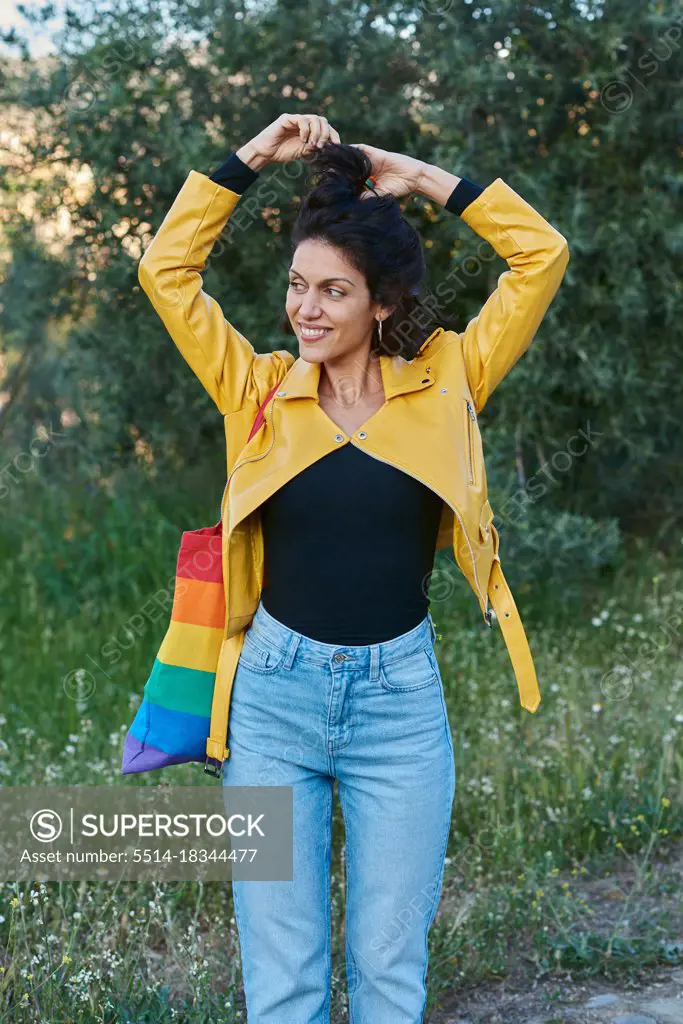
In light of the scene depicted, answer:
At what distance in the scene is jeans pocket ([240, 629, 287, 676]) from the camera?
7.73 feet

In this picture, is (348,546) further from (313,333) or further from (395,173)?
(395,173)

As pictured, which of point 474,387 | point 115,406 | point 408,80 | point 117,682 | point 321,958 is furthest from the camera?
point 115,406

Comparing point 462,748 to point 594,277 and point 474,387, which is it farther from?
point 594,277

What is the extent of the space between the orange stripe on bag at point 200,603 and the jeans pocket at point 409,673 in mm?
459

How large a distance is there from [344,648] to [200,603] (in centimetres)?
42

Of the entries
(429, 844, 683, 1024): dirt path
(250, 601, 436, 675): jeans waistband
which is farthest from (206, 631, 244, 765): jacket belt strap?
(429, 844, 683, 1024): dirt path

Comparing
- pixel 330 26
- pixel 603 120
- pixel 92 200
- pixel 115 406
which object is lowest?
pixel 115 406

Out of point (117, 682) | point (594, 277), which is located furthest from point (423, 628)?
point (594, 277)

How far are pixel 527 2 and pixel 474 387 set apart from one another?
3.88m

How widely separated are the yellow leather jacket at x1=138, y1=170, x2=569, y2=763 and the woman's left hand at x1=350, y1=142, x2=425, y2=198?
0.54 ft

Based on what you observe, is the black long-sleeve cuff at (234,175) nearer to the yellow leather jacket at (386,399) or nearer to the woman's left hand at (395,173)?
the yellow leather jacket at (386,399)

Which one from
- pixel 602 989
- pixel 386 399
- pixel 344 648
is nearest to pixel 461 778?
pixel 602 989

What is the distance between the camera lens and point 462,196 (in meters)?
2.62

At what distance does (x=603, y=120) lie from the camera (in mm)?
5906
